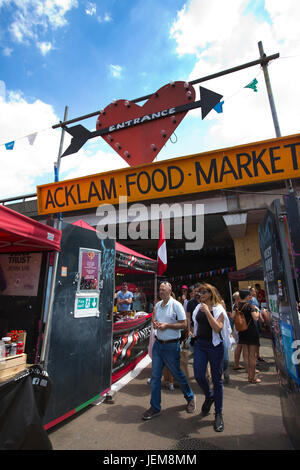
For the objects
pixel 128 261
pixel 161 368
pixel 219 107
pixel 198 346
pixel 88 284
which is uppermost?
pixel 219 107

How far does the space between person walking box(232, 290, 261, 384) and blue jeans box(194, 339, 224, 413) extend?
175 cm

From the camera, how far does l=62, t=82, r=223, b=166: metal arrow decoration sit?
711 centimetres

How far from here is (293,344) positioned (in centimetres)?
217

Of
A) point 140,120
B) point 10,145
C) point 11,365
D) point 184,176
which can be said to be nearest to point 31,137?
point 10,145

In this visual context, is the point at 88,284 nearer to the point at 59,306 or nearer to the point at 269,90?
the point at 59,306

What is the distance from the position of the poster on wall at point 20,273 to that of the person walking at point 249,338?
3975 millimetres

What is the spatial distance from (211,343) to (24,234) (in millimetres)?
2785

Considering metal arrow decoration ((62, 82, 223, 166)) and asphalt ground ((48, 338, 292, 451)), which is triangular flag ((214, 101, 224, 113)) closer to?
metal arrow decoration ((62, 82, 223, 166))

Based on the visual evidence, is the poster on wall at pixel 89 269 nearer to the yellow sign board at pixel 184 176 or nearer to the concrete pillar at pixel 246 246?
the yellow sign board at pixel 184 176

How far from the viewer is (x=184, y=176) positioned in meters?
6.72

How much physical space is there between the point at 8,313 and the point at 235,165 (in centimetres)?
585

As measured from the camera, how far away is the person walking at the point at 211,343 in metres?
3.30

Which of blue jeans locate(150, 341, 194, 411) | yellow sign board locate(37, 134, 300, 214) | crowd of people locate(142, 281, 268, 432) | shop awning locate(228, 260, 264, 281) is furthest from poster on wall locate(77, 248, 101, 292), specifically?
shop awning locate(228, 260, 264, 281)
